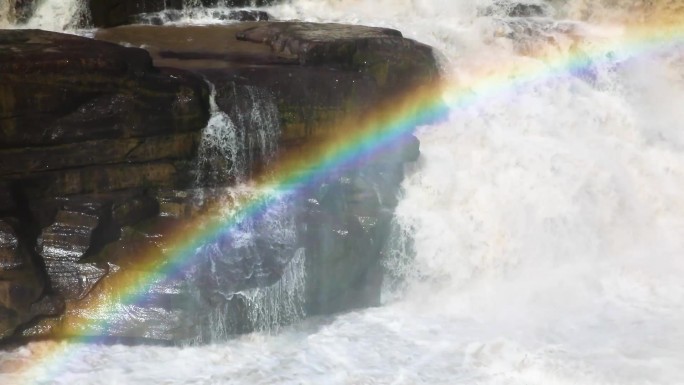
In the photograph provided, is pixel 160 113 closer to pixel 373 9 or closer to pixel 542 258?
pixel 542 258

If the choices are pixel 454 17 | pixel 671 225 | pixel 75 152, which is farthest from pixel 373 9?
pixel 75 152

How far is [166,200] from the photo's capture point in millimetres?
8570

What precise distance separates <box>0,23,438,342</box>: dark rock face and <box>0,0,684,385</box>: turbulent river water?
42 centimetres

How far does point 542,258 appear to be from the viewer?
10.2 m

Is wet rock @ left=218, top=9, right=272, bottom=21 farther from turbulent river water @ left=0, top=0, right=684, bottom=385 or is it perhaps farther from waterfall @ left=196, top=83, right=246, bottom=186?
waterfall @ left=196, top=83, right=246, bottom=186

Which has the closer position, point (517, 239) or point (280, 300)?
point (280, 300)

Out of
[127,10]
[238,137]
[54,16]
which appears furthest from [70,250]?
[127,10]

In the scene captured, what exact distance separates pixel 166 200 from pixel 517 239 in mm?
5093

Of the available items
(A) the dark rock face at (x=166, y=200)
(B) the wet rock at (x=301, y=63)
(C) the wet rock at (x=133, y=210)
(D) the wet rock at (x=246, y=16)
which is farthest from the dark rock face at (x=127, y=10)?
(C) the wet rock at (x=133, y=210)

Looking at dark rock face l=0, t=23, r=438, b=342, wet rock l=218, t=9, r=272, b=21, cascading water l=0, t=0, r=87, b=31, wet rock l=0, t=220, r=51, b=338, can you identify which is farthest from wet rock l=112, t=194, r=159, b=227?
wet rock l=218, t=9, r=272, b=21

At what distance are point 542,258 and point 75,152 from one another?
6666mm

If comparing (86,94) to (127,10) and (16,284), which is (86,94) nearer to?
(16,284)

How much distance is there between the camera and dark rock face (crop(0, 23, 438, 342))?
26.0ft

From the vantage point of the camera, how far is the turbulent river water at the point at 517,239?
7.78 m
